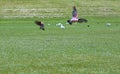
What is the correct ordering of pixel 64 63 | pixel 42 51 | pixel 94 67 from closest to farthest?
pixel 94 67 → pixel 64 63 → pixel 42 51

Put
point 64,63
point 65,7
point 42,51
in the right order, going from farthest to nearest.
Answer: point 65,7
point 42,51
point 64,63

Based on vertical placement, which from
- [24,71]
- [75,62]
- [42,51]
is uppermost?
[24,71]

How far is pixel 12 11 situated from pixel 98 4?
1323cm

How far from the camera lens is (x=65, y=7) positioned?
6378 cm

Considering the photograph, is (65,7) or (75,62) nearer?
(75,62)

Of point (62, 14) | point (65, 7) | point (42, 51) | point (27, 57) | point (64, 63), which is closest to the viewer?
point (64, 63)

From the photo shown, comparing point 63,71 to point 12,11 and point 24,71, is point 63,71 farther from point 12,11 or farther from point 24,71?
point 12,11

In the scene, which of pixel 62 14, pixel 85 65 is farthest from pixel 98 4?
pixel 85 65

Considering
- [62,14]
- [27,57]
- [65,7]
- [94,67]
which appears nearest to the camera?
[94,67]

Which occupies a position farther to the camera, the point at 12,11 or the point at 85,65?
the point at 12,11

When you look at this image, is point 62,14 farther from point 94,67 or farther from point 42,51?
point 94,67

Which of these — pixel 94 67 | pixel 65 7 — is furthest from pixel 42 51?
pixel 65 7

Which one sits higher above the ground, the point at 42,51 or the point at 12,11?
the point at 42,51

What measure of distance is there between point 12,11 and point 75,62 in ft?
152
